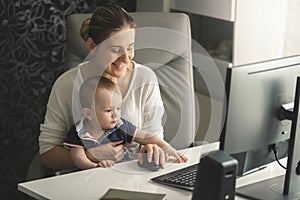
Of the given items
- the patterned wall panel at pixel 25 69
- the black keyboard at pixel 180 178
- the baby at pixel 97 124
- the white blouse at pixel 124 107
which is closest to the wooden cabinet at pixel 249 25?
the patterned wall panel at pixel 25 69

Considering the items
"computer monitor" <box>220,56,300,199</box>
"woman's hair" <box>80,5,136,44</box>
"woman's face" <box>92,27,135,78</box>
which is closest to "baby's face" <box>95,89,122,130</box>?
"woman's face" <box>92,27,135,78</box>

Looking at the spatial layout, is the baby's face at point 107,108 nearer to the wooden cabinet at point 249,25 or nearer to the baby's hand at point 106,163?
the baby's hand at point 106,163

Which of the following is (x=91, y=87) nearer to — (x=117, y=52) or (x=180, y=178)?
(x=117, y=52)

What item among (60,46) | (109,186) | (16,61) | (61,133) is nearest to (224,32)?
(60,46)

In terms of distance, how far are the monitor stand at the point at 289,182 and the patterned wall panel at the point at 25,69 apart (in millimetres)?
1579

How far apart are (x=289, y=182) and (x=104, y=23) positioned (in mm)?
911

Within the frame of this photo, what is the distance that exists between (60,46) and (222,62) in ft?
2.69

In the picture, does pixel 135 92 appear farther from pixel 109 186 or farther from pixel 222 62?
pixel 222 62

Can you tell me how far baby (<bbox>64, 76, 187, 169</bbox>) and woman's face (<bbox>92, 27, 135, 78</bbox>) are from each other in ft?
0.24

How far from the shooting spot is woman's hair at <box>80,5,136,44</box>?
2.47m

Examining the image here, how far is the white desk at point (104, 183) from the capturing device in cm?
203

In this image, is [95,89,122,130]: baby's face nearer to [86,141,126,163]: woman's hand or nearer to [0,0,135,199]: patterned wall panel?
[86,141,126,163]: woman's hand

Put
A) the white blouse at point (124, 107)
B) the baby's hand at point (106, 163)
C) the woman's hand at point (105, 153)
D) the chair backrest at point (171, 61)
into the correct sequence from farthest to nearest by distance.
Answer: the chair backrest at point (171, 61) < the white blouse at point (124, 107) < the woman's hand at point (105, 153) < the baby's hand at point (106, 163)

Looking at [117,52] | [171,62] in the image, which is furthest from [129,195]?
[171,62]
